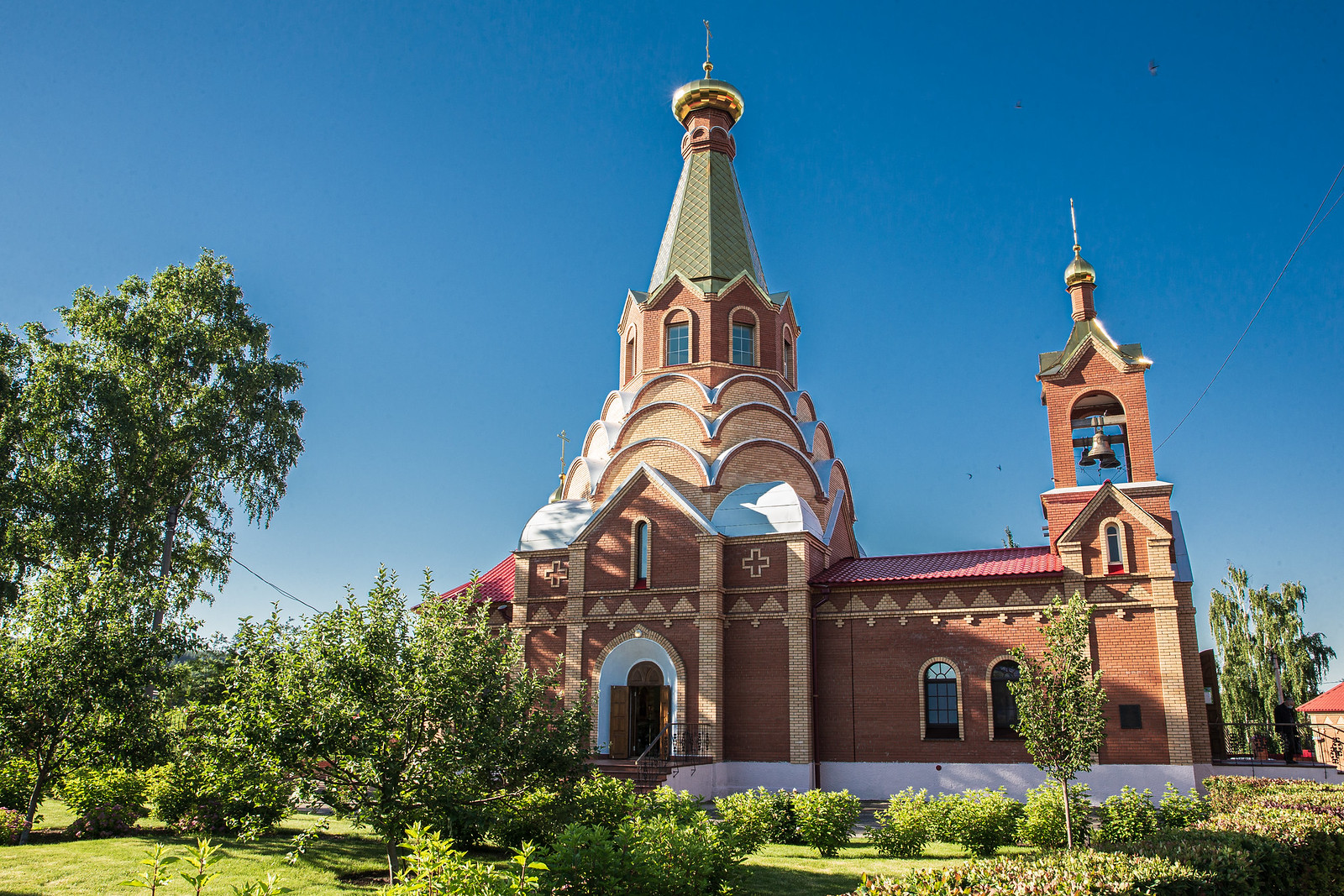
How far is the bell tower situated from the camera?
16578 mm

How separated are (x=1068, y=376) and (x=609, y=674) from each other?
36.5ft

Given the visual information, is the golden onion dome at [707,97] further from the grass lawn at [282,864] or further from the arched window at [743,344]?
the grass lawn at [282,864]

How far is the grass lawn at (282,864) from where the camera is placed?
9.17m

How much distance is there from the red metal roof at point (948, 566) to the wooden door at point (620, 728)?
473 centimetres

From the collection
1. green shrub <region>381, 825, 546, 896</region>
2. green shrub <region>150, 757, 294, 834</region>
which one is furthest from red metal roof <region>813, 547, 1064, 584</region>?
green shrub <region>381, 825, 546, 896</region>

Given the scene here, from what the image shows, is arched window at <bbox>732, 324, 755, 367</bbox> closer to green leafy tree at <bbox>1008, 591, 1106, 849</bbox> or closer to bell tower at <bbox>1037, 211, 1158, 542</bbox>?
bell tower at <bbox>1037, 211, 1158, 542</bbox>

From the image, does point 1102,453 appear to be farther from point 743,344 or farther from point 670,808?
point 670,808

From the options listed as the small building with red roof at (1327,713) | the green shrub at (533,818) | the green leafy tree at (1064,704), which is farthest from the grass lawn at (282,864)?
the small building with red roof at (1327,713)

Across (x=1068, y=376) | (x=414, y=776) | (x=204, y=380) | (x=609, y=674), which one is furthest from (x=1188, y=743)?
(x=204, y=380)

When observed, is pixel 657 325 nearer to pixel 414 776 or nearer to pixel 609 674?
pixel 609 674

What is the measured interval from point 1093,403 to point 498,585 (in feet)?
48.1

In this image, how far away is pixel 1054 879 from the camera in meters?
5.96

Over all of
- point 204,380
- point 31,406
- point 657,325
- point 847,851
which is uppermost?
point 657,325

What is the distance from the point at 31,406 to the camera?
17.0m
